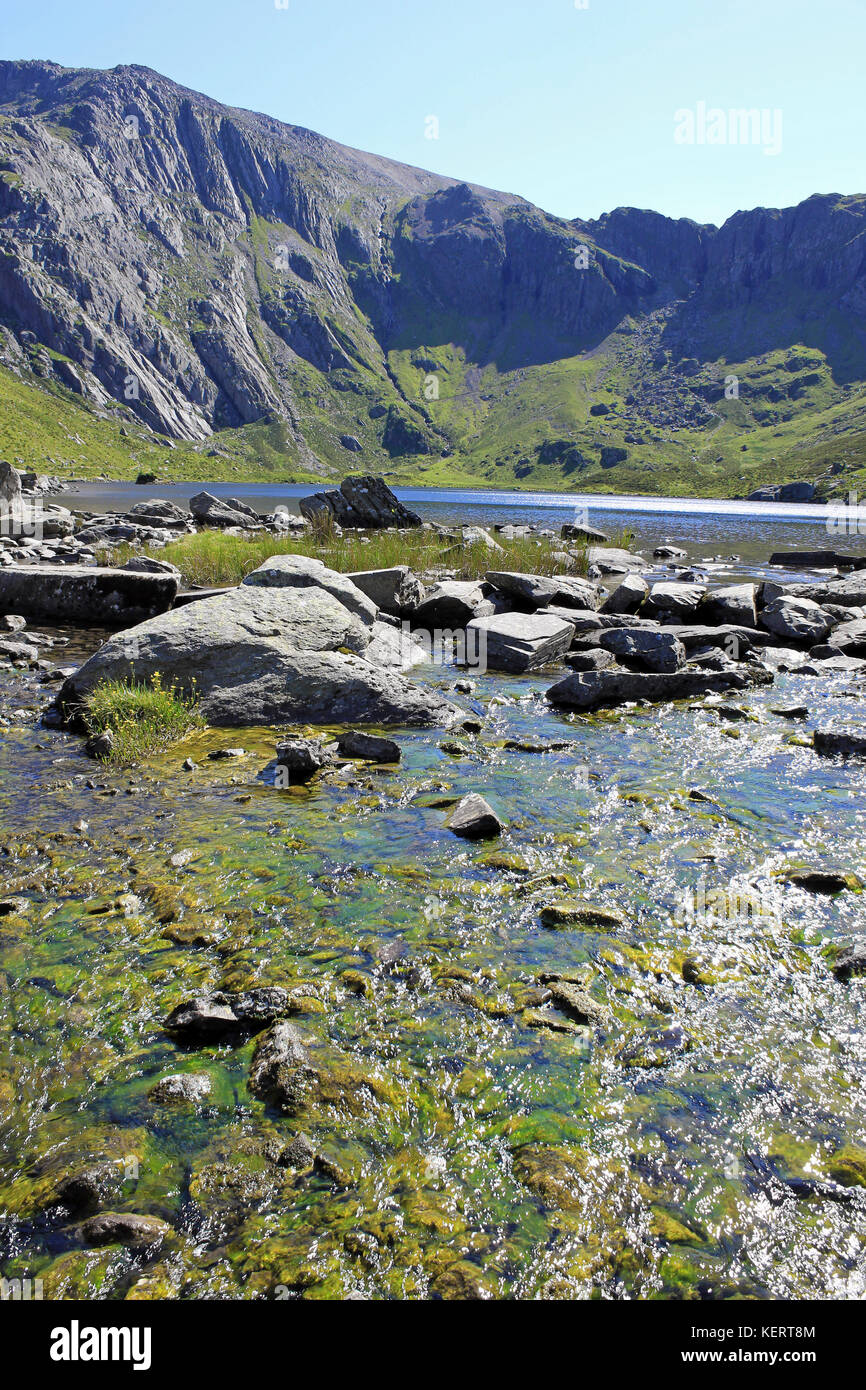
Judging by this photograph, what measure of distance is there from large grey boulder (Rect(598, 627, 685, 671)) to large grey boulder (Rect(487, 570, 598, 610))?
4670 millimetres

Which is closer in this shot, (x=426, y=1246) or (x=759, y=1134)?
(x=426, y=1246)

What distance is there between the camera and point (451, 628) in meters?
17.2

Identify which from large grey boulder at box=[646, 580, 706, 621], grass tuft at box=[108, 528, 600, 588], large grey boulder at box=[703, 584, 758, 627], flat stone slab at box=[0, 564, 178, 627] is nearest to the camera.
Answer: flat stone slab at box=[0, 564, 178, 627]

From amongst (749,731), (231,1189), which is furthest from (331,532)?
(231,1189)

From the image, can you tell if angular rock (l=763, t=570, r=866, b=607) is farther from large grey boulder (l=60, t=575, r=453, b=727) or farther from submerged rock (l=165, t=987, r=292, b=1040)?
submerged rock (l=165, t=987, r=292, b=1040)

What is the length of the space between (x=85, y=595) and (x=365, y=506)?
97.4 ft

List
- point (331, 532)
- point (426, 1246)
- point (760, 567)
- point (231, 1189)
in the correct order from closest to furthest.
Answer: point (426, 1246) → point (231, 1189) → point (331, 532) → point (760, 567)

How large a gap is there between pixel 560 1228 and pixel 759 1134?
3.95 ft

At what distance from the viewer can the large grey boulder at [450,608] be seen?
1702 cm

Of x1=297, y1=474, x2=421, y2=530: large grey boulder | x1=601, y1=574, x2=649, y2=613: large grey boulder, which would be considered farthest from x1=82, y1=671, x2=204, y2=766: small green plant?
x1=297, y1=474, x2=421, y2=530: large grey boulder

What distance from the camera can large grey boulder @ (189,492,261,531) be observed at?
41.5 meters

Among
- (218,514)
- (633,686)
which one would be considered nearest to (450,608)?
(633,686)

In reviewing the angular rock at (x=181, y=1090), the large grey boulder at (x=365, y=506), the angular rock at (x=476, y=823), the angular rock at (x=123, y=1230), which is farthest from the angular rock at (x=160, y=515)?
the angular rock at (x=123, y=1230)
